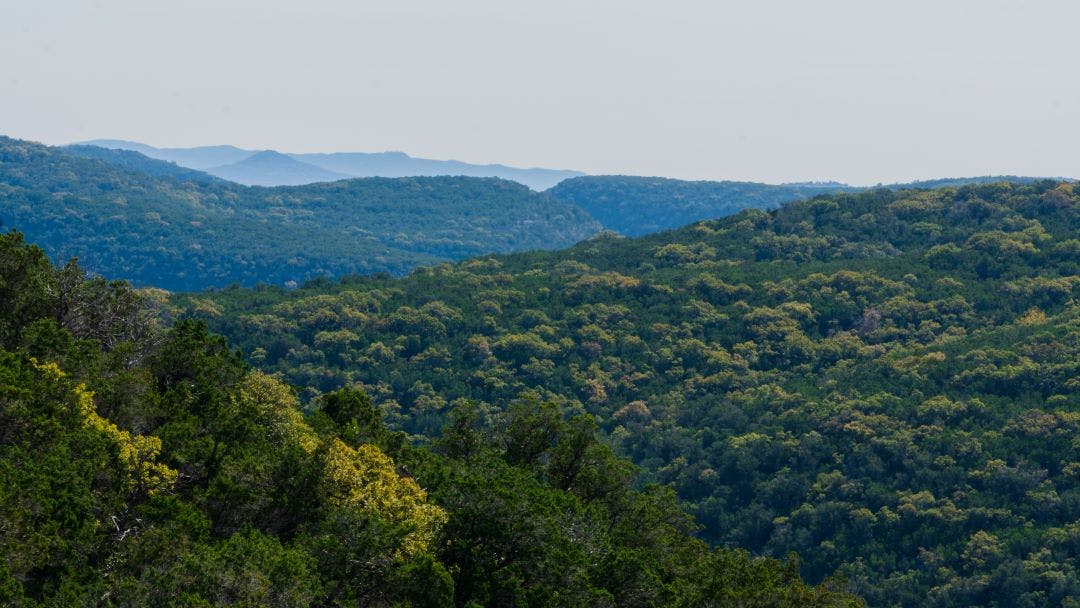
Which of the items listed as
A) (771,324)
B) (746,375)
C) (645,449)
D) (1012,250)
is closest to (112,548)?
(645,449)

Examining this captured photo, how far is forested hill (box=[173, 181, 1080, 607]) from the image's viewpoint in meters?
81.6

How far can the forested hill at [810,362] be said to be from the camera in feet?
268

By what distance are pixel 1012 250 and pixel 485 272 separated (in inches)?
2624

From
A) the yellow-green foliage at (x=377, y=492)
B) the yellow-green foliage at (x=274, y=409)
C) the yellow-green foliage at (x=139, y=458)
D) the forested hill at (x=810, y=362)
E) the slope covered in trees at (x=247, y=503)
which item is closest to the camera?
the slope covered in trees at (x=247, y=503)

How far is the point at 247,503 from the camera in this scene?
3372 cm

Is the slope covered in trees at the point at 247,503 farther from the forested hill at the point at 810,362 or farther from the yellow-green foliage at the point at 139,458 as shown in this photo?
the forested hill at the point at 810,362

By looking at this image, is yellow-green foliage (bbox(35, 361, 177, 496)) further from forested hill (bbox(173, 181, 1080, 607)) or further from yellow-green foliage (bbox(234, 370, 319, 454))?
forested hill (bbox(173, 181, 1080, 607))

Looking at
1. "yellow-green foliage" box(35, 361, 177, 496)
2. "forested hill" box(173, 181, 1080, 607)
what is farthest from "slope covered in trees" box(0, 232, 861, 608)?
"forested hill" box(173, 181, 1080, 607)

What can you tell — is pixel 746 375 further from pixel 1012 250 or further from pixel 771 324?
pixel 1012 250

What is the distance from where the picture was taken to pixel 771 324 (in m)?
126

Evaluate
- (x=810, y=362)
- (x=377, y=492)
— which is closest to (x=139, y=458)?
(x=377, y=492)

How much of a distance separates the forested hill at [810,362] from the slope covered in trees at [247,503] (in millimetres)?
19634

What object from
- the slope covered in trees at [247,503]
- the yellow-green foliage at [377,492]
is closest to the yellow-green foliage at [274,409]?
the slope covered in trees at [247,503]

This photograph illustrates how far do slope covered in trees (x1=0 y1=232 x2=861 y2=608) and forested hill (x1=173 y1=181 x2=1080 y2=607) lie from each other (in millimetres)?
19634
